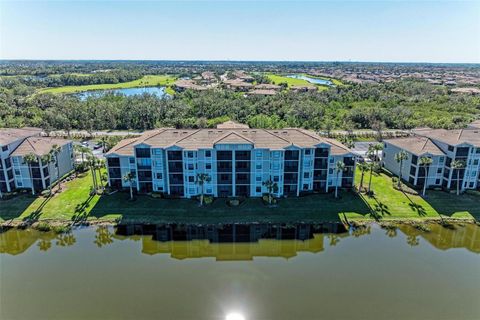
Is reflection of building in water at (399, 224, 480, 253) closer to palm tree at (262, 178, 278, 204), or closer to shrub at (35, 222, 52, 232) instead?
palm tree at (262, 178, 278, 204)

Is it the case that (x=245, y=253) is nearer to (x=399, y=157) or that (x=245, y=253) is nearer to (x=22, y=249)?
(x=22, y=249)

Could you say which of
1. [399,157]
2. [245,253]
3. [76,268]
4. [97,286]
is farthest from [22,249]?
[399,157]

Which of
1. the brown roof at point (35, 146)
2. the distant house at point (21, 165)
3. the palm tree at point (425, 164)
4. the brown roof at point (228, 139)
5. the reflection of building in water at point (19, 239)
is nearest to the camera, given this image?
the reflection of building in water at point (19, 239)

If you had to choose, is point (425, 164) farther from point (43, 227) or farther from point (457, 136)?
point (43, 227)

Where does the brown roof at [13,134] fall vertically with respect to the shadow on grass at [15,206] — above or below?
above

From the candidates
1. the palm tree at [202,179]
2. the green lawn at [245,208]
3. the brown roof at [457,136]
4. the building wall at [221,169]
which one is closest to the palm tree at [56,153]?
the green lawn at [245,208]

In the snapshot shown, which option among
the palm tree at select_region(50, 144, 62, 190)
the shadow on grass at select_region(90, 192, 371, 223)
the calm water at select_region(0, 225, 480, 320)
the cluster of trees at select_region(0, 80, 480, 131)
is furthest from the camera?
the cluster of trees at select_region(0, 80, 480, 131)

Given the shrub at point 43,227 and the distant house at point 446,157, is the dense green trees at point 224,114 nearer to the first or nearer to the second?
the distant house at point 446,157

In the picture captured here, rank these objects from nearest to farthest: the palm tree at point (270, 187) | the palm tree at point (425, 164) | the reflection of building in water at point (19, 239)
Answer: the reflection of building in water at point (19, 239) < the palm tree at point (270, 187) < the palm tree at point (425, 164)

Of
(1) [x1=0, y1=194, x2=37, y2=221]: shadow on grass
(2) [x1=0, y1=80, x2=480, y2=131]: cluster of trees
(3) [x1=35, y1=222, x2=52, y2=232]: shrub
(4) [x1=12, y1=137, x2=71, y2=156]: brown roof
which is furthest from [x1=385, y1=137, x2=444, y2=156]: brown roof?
(1) [x1=0, y1=194, x2=37, y2=221]: shadow on grass
